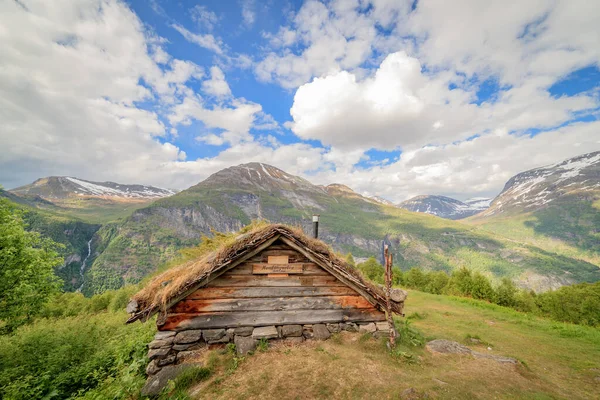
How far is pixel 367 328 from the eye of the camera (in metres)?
9.75

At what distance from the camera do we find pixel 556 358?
12172 millimetres

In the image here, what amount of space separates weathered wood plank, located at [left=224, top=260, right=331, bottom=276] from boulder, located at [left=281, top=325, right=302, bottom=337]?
6.52ft

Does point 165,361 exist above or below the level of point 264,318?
below

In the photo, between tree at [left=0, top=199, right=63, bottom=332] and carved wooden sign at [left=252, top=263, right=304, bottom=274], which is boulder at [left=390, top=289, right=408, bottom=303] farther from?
tree at [left=0, top=199, right=63, bottom=332]

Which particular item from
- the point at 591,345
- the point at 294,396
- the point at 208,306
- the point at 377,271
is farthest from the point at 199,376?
the point at 377,271

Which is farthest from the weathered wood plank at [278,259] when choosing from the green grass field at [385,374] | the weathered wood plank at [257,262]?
the green grass field at [385,374]

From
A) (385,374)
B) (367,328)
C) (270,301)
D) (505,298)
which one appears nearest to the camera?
(385,374)

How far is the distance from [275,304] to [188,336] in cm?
306

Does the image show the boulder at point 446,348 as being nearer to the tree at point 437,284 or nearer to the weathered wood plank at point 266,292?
the weathered wood plank at point 266,292

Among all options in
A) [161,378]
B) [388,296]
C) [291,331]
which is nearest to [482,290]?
[388,296]

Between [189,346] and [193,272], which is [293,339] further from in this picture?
[193,272]

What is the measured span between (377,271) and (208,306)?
153 ft

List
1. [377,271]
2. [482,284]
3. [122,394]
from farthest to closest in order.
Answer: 1. [377,271]
2. [482,284]
3. [122,394]

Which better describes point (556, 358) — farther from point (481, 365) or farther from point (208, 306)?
point (208, 306)
